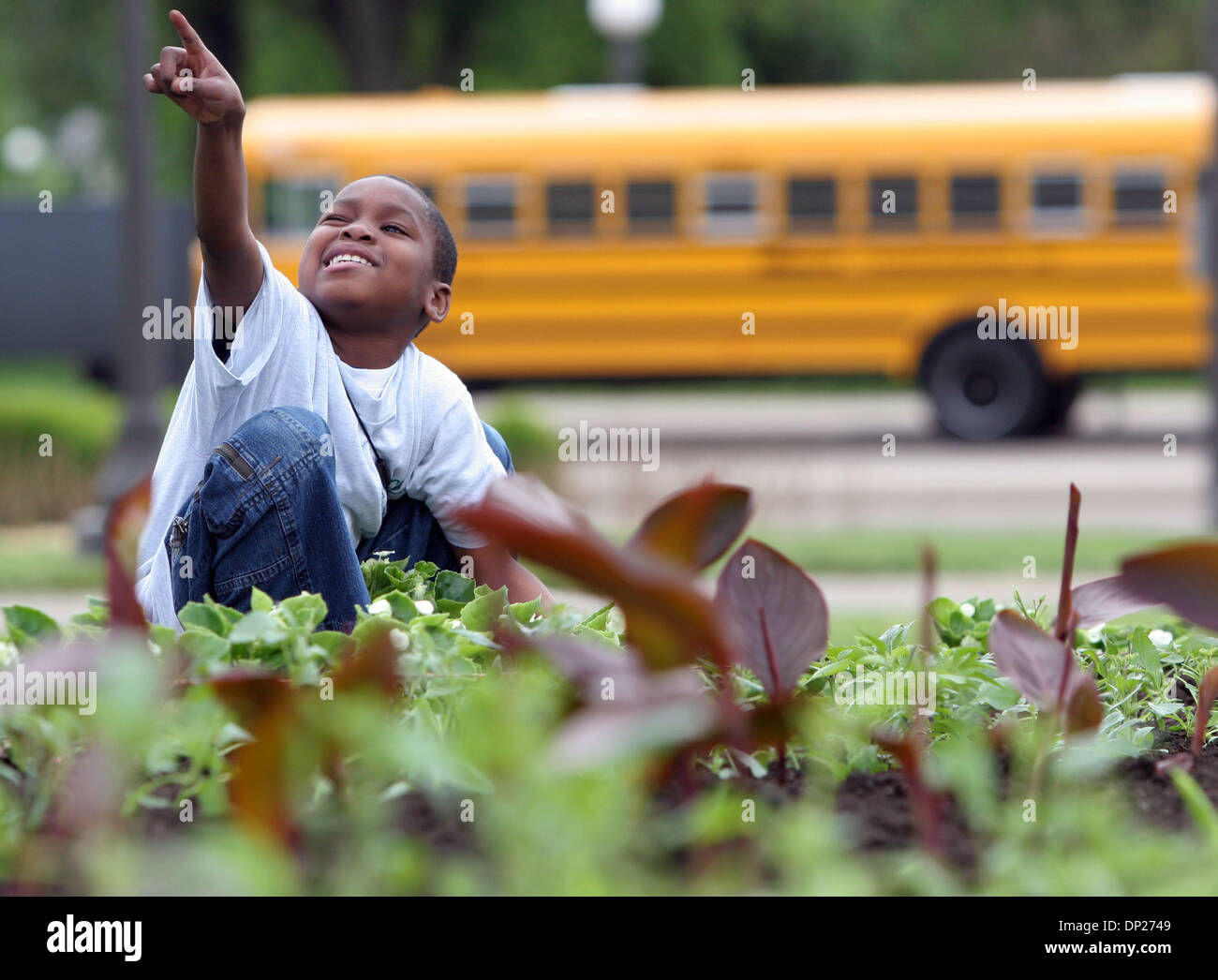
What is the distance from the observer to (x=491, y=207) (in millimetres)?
15172

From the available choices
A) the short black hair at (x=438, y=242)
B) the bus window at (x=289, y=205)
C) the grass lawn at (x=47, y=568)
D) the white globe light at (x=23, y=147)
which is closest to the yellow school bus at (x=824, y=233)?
the bus window at (x=289, y=205)

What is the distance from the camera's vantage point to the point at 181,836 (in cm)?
156

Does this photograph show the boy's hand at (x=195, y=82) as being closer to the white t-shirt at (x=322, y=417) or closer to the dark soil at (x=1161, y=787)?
the white t-shirt at (x=322, y=417)

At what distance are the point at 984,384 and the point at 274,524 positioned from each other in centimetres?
1363

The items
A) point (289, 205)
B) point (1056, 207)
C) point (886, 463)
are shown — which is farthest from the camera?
point (289, 205)

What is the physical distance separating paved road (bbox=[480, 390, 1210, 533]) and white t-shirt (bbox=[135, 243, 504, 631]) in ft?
13.3

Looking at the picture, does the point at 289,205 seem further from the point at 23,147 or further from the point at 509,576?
the point at 23,147

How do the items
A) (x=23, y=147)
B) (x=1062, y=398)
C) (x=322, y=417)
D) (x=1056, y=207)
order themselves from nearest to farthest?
(x=322, y=417) → (x=1056, y=207) → (x=1062, y=398) → (x=23, y=147)

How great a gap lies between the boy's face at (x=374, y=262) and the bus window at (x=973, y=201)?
13.0 metres

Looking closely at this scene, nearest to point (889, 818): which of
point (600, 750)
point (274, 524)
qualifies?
point (600, 750)

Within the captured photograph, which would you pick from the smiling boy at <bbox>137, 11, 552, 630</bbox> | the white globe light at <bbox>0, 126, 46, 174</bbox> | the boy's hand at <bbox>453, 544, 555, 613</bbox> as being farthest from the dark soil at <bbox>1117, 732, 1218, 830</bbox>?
the white globe light at <bbox>0, 126, 46, 174</bbox>

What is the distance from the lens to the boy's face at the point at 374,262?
2559 mm
